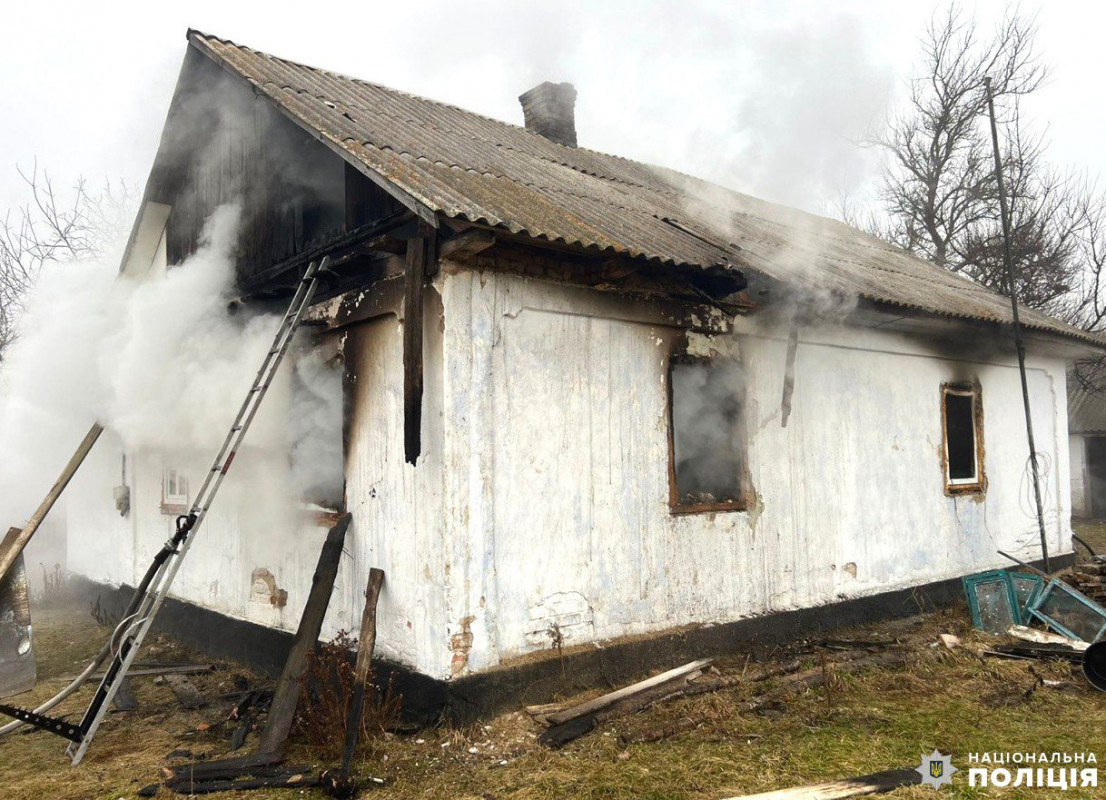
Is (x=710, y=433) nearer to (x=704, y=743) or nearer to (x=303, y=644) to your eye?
(x=704, y=743)

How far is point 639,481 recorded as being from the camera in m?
6.66

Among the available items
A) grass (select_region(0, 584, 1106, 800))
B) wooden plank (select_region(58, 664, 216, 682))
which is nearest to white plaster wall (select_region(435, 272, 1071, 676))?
grass (select_region(0, 584, 1106, 800))

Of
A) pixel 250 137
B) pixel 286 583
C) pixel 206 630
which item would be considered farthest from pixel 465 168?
pixel 206 630

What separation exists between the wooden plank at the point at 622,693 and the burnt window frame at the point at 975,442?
16.0ft

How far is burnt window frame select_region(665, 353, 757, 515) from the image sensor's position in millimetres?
6922

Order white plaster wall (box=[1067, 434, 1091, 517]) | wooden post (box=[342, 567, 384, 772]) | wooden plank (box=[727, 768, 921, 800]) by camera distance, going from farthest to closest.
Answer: white plaster wall (box=[1067, 434, 1091, 517]) < wooden post (box=[342, 567, 384, 772]) < wooden plank (box=[727, 768, 921, 800])

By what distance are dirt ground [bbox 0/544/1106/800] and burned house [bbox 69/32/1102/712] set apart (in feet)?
2.02

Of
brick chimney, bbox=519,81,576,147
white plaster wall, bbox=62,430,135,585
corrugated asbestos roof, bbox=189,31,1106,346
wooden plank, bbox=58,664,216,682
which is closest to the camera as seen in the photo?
corrugated asbestos roof, bbox=189,31,1106,346

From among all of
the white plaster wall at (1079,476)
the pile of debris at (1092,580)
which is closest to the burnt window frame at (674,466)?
the pile of debris at (1092,580)

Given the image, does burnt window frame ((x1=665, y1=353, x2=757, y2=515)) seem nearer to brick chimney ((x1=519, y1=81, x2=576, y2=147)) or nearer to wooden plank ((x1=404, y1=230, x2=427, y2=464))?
wooden plank ((x1=404, y1=230, x2=427, y2=464))

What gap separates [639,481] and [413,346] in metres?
2.26

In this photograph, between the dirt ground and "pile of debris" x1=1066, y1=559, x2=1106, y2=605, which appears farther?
"pile of debris" x1=1066, y1=559, x2=1106, y2=605

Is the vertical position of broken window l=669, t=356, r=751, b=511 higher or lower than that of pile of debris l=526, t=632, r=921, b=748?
higher

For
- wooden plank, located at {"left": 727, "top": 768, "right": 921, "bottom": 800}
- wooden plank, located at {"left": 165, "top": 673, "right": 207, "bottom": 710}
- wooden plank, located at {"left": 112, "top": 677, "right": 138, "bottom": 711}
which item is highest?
wooden plank, located at {"left": 727, "top": 768, "right": 921, "bottom": 800}
